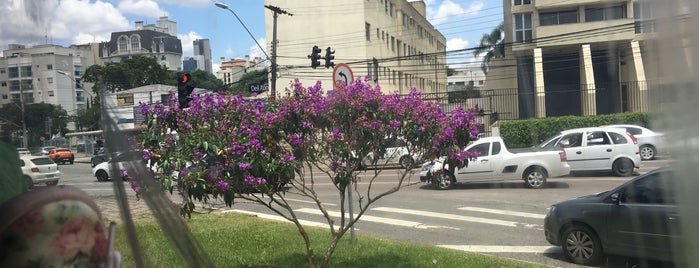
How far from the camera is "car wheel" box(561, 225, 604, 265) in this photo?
5.48 metres

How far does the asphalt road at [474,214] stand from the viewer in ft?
23.7

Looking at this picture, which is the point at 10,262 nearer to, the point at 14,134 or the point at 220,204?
the point at 14,134

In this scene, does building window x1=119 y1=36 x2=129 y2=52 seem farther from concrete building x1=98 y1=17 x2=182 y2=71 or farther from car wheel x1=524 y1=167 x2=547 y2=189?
car wheel x1=524 y1=167 x2=547 y2=189

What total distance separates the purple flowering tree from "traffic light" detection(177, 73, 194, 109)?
0.08 m

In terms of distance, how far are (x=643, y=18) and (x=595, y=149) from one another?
13088mm

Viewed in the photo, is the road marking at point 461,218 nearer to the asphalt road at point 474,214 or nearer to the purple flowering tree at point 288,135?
the asphalt road at point 474,214

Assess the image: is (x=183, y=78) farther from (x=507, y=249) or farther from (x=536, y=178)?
(x=536, y=178)

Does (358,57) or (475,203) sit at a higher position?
(358,57)

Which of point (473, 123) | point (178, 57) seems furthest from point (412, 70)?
point (178, 57)

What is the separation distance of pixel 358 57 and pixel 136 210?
3076 cm

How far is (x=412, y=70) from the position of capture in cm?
2802

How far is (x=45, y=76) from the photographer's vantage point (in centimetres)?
138

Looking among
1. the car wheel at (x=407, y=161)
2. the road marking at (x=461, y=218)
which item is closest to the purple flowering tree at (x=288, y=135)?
the car wheel at (x=407, y=161)

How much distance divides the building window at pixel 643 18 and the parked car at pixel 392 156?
3.27 metres
